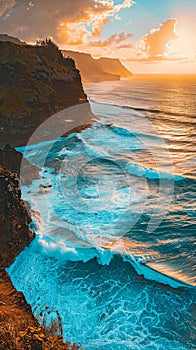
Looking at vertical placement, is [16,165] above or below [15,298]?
above

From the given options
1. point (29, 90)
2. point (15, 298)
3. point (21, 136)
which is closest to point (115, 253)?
point (15, 298)

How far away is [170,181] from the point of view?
71.6ft

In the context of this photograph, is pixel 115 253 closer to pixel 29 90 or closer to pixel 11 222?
pixel 11 222

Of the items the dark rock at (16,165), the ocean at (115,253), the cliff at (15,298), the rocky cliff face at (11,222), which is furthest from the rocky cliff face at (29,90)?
the cliff at (15,298)

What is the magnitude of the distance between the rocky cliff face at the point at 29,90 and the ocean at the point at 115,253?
8503 millimetres

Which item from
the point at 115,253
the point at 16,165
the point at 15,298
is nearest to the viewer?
the point at 15,298

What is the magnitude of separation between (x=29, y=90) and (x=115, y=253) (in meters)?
31.5

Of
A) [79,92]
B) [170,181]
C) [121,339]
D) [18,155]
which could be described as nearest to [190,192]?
[170,181]

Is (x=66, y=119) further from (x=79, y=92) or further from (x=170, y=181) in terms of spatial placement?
(x=170, y=181)

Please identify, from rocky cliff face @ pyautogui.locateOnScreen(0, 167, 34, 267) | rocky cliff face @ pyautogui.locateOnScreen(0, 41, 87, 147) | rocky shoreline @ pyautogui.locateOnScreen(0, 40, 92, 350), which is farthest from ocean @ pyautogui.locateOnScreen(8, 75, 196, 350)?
rocky cliff face @ pyautogui.locateOnScreen(0, 41, 87, 147)

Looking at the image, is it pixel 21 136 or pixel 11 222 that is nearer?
pixel 11 222

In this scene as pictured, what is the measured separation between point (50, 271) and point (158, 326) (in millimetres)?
5219

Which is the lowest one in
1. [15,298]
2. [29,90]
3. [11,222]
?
[15,298]

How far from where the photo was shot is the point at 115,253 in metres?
13.1
